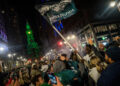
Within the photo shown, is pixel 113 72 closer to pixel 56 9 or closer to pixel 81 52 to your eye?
pixel 56 9

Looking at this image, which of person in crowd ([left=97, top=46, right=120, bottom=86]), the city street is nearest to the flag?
the city street

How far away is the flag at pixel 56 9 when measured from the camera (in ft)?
17.4

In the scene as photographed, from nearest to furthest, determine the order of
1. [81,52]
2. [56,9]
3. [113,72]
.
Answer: [113,72] → [56,9] → [81,52]

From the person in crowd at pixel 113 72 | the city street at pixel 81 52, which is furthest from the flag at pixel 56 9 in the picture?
the person in crowd at pixel 113 72

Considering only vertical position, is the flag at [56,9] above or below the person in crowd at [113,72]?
above

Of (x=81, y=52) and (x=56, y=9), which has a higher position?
(x=56, y=9)

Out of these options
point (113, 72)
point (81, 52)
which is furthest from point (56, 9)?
point (81, 52)

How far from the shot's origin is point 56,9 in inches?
219

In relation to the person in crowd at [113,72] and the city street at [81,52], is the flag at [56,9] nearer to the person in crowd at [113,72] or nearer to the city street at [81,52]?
the city street at [81,52]

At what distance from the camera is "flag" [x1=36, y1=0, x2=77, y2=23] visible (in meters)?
5.31

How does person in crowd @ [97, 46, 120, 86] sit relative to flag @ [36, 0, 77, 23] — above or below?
below

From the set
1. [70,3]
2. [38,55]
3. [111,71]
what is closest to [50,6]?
[70,3]

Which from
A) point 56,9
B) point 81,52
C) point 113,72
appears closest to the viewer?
point 113,72

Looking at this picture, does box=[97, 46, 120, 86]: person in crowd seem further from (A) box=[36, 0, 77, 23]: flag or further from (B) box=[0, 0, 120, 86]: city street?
(A) box=[36, 0, 77, 23]: flag
